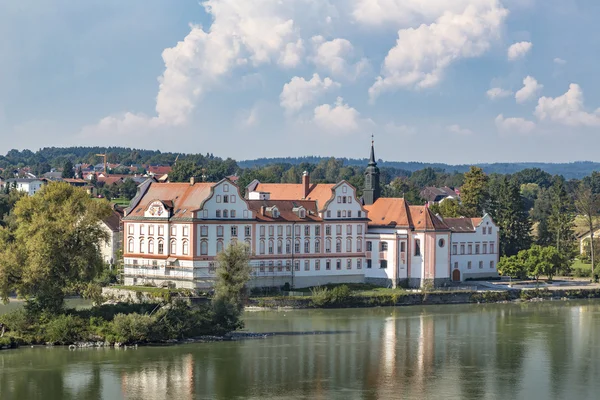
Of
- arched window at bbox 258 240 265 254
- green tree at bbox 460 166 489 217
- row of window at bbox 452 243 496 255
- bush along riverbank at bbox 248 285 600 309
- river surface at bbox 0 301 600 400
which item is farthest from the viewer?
green tree at bbox 460 166 489 217

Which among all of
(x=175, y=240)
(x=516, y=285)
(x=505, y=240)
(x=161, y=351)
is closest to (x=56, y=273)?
(x=161, y=351)

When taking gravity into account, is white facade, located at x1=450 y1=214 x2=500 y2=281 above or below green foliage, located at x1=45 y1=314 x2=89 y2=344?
above

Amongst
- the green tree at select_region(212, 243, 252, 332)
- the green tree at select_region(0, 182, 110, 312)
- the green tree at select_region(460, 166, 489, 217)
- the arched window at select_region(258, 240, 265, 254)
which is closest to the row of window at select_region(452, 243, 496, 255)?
the green tree at select_region(460, 166, 489, 217)

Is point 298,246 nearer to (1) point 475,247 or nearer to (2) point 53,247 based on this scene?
(1) point 475,247

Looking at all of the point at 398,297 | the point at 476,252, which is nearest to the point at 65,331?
the point at 398,297

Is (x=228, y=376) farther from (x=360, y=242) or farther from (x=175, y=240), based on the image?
(x=360, y=242)

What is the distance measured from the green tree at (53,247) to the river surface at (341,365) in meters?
4.06

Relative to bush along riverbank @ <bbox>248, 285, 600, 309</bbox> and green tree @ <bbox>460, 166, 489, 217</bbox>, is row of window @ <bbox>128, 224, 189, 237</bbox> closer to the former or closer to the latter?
bush along riverbank @ <bbox>248, 285, 600, 309</bbox>

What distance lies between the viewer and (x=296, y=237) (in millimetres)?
68062

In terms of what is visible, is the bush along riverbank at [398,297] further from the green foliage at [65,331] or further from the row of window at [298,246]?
the green foliage at [65,331]

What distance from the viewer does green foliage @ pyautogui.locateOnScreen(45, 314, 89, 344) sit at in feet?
155

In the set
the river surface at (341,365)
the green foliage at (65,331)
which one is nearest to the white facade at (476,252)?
the river surface at (341,365)

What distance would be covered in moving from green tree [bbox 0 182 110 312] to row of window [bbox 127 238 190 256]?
12179 mm

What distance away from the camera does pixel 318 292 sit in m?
63.2
